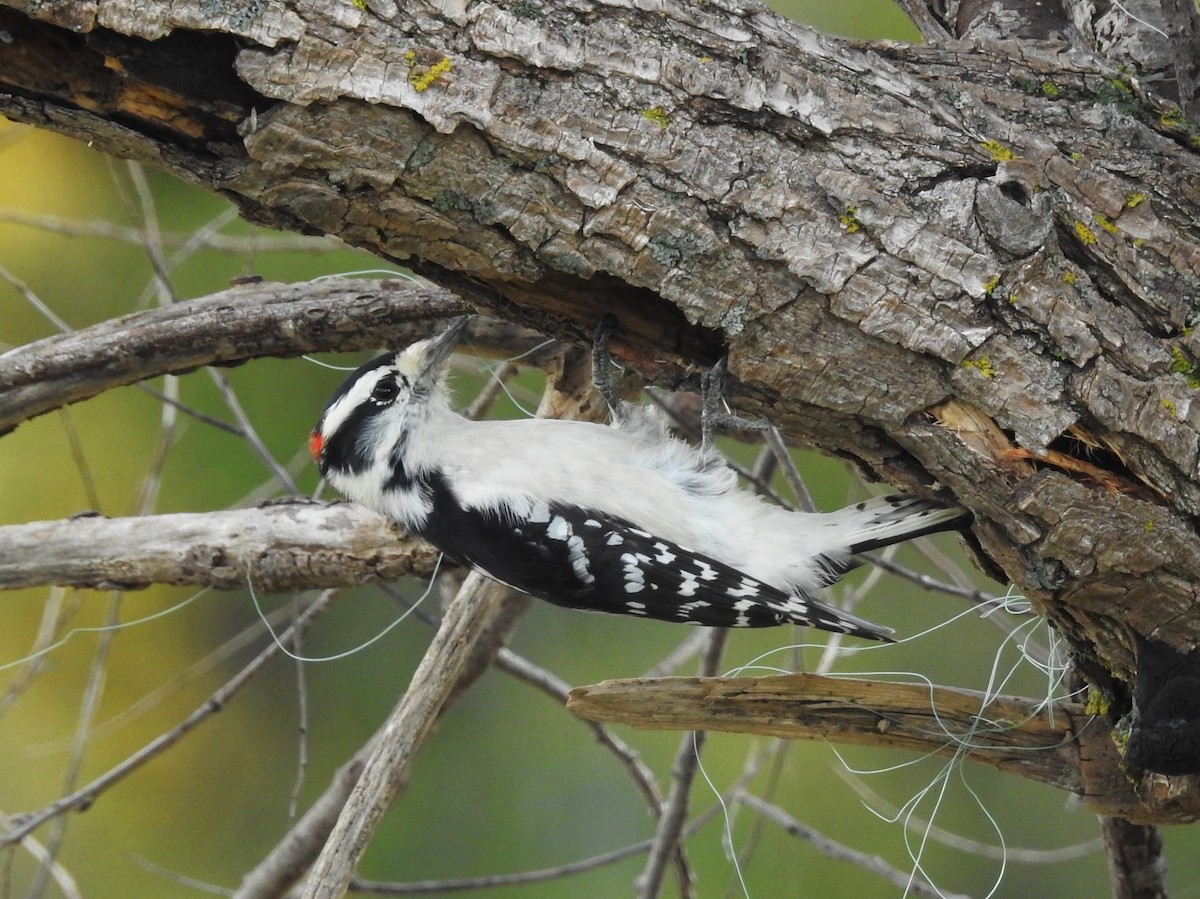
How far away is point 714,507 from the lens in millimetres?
3195

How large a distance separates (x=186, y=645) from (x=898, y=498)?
3840 millimetres

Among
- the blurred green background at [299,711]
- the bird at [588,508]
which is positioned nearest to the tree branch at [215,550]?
the bird at [588,508]

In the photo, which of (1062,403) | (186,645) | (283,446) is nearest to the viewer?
(1062,403)

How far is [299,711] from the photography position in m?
5.32

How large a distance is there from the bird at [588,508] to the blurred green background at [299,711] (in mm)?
1499

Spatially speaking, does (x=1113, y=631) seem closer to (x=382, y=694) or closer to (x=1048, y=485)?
(x=1048, y=485)

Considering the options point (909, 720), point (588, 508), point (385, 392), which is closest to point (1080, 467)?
point (909, 720)

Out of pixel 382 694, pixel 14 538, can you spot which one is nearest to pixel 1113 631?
pixel 14 538

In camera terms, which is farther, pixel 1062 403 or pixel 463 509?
pixel 463 509

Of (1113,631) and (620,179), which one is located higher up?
(620,179)

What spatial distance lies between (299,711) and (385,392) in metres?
2.63

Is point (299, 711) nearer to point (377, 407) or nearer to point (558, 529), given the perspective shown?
point (377, 407)

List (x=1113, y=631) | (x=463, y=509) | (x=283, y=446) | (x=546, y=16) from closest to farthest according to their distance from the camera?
(x=546, y=16)
(x=1113, y=631)
(x=463, y=509)
(x=283, y=446)

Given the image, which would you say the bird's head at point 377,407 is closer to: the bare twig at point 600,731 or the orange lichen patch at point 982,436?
the bare twig at point 600,731
